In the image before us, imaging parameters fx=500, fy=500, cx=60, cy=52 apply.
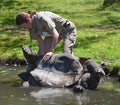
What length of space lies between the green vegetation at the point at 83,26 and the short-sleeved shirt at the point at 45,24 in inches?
97.9

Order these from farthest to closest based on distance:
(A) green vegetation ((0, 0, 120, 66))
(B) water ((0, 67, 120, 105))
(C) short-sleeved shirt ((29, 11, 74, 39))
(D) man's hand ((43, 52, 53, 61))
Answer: (A) green vegetation ((0, 0, 120, 66)) → (D) man's hand ((43, 52, 53, 61)) → (C) short-sleeved shirt ((29, 11, 74, 39)) → (B) water ((0, 67, 120, 105))

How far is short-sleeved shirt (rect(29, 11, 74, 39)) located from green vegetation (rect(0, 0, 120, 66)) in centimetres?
249

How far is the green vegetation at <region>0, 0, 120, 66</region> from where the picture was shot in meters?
15.8

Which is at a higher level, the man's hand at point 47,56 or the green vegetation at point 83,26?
the man's hand at point 47,56

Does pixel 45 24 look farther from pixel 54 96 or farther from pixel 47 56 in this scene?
pixel 54 96

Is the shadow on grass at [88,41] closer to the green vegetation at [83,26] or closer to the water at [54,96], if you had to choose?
the green vegetation at [83,26]

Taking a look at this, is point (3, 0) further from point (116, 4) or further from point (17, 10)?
point (116, 4)

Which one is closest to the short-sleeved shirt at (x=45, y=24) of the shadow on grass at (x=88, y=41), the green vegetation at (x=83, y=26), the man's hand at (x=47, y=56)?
the man's hand at (x=47, y=56)

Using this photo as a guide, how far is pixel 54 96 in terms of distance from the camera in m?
10.9

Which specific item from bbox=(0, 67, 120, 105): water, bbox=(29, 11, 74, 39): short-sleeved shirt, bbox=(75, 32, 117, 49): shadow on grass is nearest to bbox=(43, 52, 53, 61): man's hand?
bbox=(29, 11, 74, 39): short-sleeved shirt

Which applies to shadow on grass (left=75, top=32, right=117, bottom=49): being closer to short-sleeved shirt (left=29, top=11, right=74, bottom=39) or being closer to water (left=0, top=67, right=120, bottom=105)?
short-sleeved shirt (left=29, top=11, right=74, bottom=39)

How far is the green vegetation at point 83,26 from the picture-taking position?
51.9 ft

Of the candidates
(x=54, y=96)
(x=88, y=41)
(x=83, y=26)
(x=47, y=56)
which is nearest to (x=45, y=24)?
(x=47, y=56)

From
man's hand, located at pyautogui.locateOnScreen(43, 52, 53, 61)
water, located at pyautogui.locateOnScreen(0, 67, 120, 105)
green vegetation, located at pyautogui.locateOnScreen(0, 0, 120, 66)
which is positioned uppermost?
man's hand, located at pyautogui.locateOnScreen(43, 52, 53, 61)
